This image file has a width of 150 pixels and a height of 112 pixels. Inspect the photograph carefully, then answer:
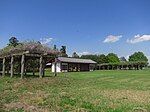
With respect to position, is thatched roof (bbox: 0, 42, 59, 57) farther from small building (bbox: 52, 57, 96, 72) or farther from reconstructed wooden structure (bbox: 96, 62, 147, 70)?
reconstructed wooden structure (bbox: 96, 62, 147, 70)

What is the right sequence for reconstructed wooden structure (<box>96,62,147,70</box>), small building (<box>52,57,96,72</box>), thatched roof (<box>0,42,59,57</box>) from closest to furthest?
thatched roof (<box>0,42,59,57</box>) < small building (<box>52,57,96,72</box>) < reconstructed wooden structure (<box>96,62,147,70</box>)

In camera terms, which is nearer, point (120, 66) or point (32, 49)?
point (32, 49)

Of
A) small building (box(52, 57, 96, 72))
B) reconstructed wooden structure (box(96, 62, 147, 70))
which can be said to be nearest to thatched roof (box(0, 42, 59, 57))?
small building (box(52, 57, 96, 72))

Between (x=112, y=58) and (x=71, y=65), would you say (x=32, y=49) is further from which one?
(x=112, y=58)

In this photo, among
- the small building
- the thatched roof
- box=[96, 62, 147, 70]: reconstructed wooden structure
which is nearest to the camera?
the thatched roof

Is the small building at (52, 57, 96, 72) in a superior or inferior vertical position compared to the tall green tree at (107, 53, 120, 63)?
inferior

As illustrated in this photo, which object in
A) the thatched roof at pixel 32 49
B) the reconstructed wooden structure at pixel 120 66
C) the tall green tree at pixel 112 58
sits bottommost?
the thatched roof at pixel 32 49

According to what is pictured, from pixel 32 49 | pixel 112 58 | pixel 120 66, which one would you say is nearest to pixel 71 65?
pixel 120 66

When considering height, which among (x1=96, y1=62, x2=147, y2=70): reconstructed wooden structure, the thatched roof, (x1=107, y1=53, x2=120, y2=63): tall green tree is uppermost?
(x1=107, y1=53, x2=120, y2=63): tall green tree

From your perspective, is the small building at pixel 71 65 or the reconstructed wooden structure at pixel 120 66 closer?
the small building at pixel 71 65

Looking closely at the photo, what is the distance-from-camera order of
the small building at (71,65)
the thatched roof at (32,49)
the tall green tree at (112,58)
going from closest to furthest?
the thatched roof at (32,49)
the small building at (71,65)
the tall green tree at (112,58)

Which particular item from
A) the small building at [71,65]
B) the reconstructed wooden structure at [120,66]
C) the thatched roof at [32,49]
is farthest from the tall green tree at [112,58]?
the thatched roof at [32,49]

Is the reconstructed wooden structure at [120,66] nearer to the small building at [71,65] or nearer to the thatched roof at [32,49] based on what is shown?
the small building at [71,65]

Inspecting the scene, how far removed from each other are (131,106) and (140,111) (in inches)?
45.2
